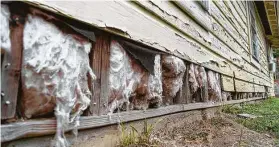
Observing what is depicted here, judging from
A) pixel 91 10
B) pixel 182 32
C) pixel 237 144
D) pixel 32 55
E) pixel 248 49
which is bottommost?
pixel 237 144

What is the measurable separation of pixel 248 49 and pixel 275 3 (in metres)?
1.81

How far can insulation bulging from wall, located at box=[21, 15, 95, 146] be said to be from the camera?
1.09 m

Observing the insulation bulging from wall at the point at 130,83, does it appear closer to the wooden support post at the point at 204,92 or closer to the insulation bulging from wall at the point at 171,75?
the insulation bulging from wall at the point at 171,75

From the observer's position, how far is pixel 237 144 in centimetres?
228

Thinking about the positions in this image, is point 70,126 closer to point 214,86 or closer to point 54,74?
point 54,74

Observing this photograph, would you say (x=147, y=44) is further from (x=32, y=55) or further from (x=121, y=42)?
(x=32, y=55)

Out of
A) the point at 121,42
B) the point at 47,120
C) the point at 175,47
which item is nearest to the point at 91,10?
the point at 121,42

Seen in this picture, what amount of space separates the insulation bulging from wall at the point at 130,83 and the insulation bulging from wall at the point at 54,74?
260 millimetres

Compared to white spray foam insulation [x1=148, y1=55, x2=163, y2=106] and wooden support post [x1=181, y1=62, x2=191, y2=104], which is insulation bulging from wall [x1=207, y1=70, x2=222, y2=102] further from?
white spray foam insulation [x1=148, y1=55, x2=163, y2=106]

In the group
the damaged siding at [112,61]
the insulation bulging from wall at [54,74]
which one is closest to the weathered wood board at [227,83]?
the damaged siding at [112,61]

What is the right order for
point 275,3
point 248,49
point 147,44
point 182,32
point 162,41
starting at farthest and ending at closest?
point 275,3
point 248,49
point 182,32
point 162,41
point 147,44

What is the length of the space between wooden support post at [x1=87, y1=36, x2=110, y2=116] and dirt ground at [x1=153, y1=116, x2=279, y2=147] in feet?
A: 1.73

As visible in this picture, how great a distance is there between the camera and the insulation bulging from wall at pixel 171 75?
2.29 metres

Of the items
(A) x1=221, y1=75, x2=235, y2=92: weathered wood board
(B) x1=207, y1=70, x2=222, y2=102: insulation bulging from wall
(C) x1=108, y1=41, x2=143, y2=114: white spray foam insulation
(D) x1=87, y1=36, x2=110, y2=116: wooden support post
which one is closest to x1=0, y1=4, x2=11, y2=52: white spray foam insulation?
(D) x1=87, y1=36, x2=110, y2=116: wooden support post
